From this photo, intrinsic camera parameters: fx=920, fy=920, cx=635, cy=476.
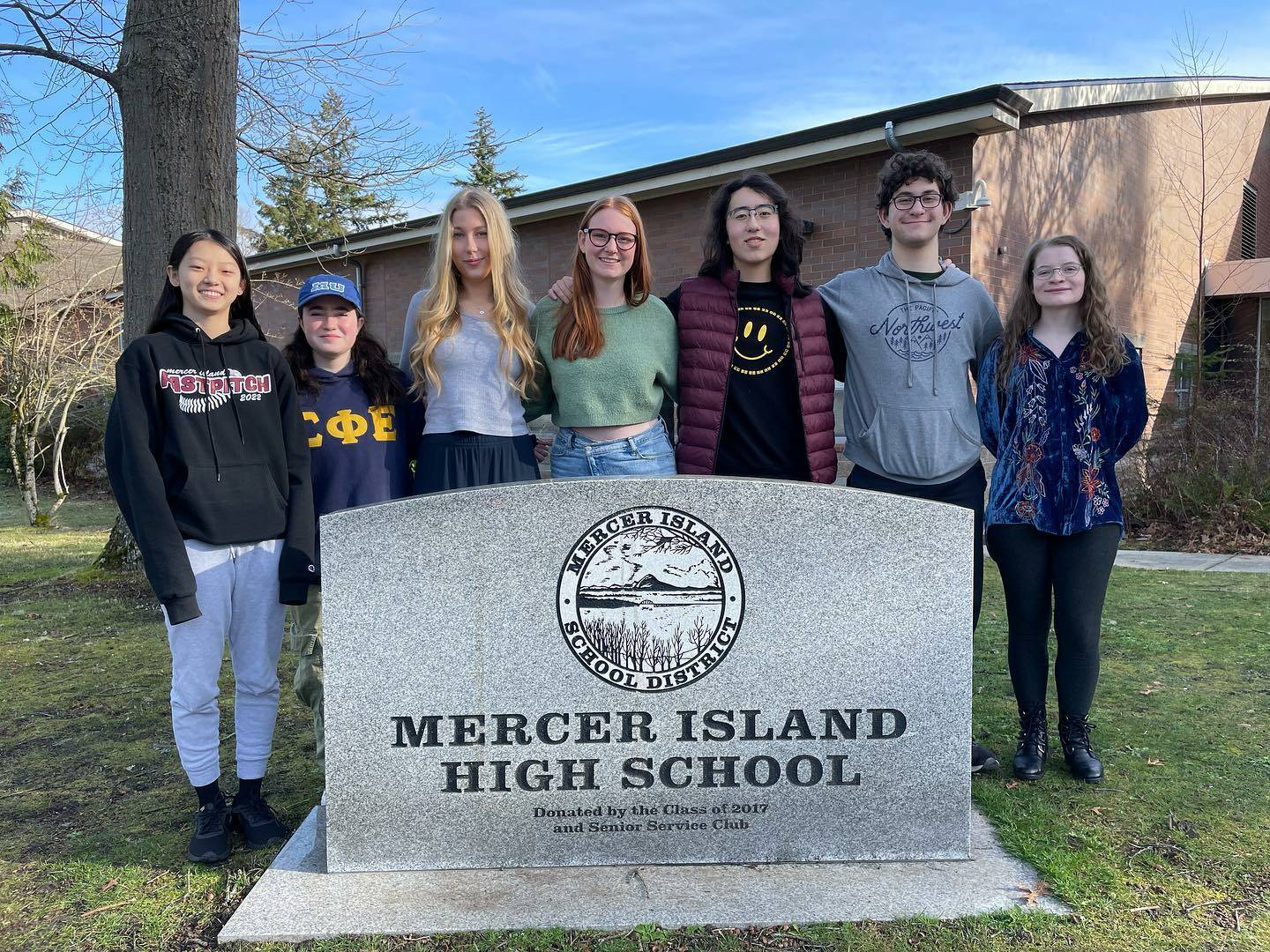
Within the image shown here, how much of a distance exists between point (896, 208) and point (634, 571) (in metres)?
1.63

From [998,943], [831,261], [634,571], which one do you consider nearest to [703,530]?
[634,571]

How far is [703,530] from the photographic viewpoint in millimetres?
2693

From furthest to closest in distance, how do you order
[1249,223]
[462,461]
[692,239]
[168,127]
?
[1249,223] → [692,239] → [168,127] → [462,461]

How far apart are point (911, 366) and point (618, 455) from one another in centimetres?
107

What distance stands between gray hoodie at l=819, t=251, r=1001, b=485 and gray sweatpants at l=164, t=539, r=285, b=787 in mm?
2020

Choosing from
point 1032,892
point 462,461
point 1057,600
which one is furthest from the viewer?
point 1057,600

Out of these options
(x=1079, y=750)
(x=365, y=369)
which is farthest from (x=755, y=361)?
(x=1079, y=750)

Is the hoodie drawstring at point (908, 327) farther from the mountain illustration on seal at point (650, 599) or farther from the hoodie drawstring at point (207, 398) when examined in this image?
the hoodie drawstring at point (207, 398)

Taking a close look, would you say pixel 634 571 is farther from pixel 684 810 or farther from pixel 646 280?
pixel 646 280

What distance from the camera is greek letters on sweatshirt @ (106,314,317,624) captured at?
268 centimetres

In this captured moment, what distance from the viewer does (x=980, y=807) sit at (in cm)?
315

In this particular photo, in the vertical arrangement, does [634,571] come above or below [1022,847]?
above

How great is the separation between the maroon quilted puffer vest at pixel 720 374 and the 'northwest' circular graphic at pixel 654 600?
1.69ft

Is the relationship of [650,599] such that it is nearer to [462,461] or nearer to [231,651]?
[462,461]
